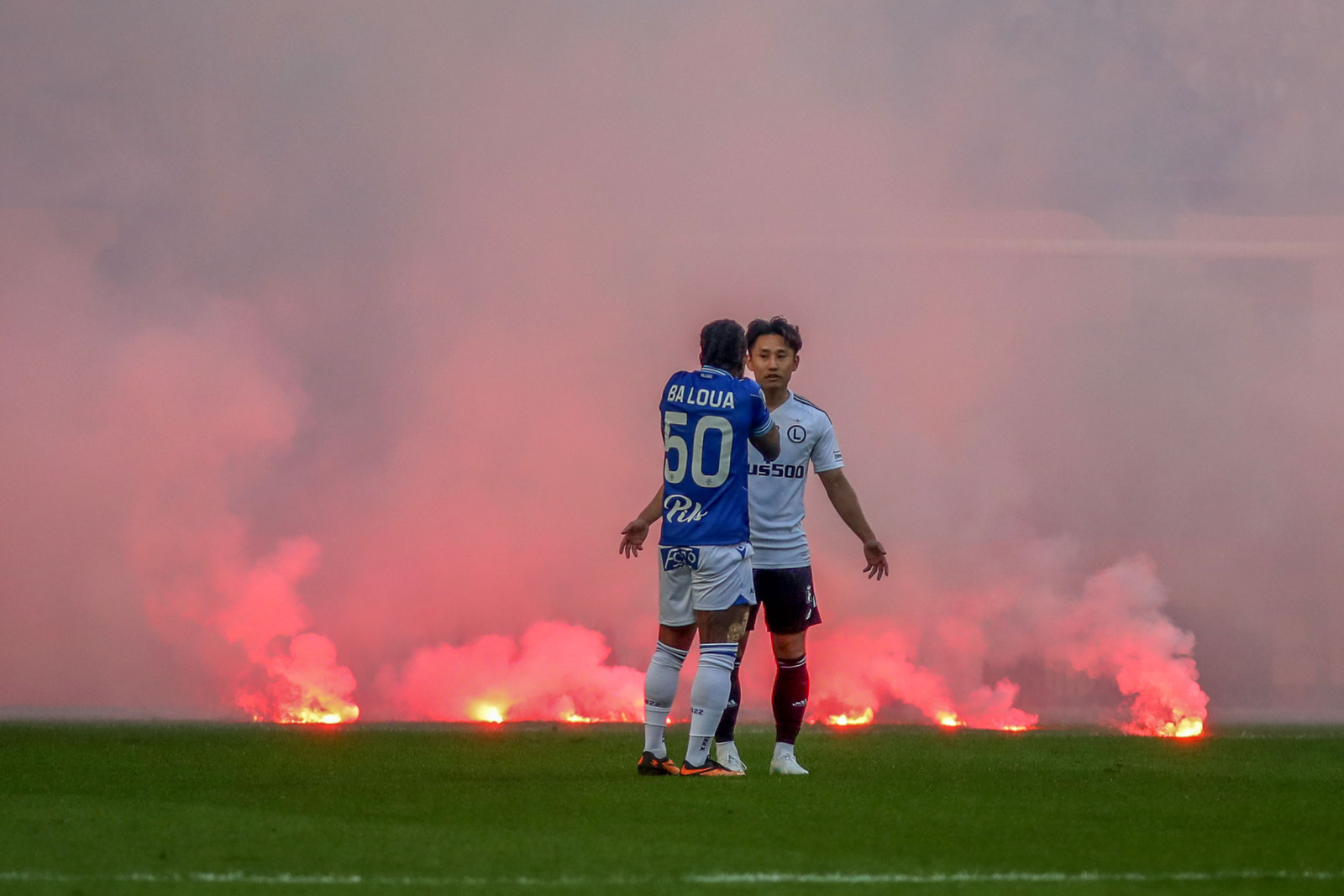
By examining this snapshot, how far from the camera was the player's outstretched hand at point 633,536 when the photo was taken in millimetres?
7281

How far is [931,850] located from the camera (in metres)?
4.76

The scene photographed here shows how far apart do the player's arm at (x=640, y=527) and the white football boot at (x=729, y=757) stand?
1.08 m

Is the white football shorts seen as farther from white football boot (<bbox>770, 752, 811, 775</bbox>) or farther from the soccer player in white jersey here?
white football boot (<bbox>770, 752, 811, 775</bbox>)

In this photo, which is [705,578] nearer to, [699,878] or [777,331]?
[777,331]

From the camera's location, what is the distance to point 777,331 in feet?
24.9

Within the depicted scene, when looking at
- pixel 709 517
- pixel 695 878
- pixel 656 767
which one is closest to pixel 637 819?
pixel 695 878

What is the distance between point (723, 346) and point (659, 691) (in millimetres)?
1679

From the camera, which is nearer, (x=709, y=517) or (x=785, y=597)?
(x=709, y=517)

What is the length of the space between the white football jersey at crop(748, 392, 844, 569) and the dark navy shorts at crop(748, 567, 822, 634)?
1.8 inches

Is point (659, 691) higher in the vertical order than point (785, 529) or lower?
lower

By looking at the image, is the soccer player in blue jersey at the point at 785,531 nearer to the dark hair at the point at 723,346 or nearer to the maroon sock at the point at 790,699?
the maroon sock at the point at 790,699

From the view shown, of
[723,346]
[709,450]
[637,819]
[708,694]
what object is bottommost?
[637,819]

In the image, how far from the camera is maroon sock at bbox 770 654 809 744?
24.7 feet

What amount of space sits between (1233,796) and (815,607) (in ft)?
7.16
